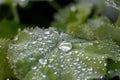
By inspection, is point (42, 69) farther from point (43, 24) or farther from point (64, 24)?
point (43, 24)

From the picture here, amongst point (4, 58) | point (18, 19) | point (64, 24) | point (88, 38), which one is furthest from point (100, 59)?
point (18, 19)

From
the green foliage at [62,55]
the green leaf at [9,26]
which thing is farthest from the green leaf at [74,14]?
the green foliage at [62,55]

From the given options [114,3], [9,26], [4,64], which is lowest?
[9,26]

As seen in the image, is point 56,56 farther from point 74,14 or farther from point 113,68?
point 74,14

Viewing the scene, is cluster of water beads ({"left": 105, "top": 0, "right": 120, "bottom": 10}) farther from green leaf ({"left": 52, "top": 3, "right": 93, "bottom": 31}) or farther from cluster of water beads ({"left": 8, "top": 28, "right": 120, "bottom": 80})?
green leaf ({"left": 52, "top": 3, "right": 93, "bottom": 31})

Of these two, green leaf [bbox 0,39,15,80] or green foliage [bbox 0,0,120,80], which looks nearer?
green foliage [bbox 0,0,120,80]

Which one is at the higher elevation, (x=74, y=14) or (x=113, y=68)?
(x=113, y=68)

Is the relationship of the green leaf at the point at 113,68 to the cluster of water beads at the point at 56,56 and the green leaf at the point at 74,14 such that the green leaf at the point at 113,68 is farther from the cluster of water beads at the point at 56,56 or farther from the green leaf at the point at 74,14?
the green leaf at the point at 74,14

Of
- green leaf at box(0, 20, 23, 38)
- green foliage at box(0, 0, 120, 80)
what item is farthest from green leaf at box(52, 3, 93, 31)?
green foliage at box(0, 0, 120, 80)

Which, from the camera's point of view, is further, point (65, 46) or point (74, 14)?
point (74, 14)

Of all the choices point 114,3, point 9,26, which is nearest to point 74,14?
point 9,26
